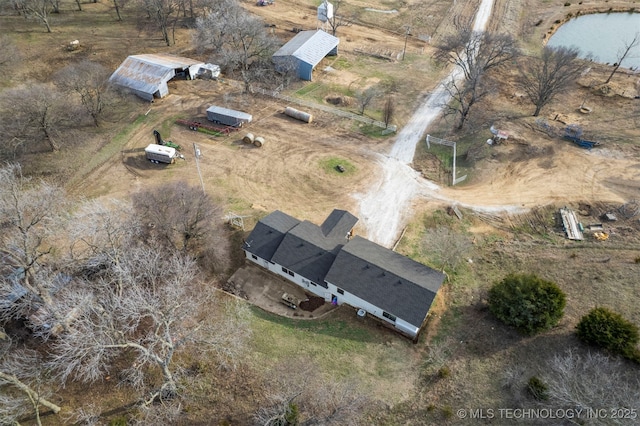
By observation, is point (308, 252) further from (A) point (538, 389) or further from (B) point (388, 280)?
(A) point (538, 389)

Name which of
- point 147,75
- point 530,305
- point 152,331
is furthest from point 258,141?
point 530,305

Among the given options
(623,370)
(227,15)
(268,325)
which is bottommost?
(268,325)

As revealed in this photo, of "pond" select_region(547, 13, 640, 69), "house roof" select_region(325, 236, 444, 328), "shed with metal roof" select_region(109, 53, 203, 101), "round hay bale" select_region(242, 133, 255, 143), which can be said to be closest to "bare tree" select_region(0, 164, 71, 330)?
"house roof" select_region(325, 236, 444, 328)

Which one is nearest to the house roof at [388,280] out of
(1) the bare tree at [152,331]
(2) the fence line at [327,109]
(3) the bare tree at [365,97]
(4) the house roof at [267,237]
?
(4) the house roof at [267,237]

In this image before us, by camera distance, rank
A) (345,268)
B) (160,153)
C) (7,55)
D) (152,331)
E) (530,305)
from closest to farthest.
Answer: (152,331)
(530,305)
(345,268)
(160,153)
(7,55)

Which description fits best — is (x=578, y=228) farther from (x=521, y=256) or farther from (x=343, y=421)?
(x=343, y=421)

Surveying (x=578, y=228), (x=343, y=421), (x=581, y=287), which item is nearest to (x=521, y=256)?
(x=581, y=287)
